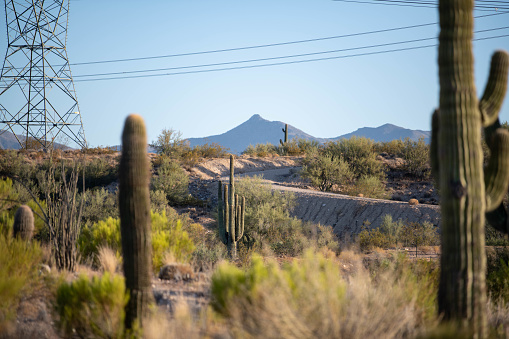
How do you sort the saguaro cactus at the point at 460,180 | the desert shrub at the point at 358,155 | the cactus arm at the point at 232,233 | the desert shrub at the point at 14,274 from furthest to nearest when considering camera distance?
the desert shrub at the point at 358,155 → the cactus arm at the point at 232,233 → the desert shrub at the point at 14,274 → the saguaro cactus at the point at 460,180

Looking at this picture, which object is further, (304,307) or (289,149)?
(289,149)

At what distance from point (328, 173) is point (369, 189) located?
3.89 meters

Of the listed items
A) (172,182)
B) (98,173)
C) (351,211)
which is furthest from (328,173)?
(98,173)

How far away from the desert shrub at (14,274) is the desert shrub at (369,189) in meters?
22.6

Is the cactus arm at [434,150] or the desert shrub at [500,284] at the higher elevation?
the cactus arm at [434,150]

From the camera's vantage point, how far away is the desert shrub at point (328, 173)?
31031mm

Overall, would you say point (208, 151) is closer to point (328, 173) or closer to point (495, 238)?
point (328, 173)

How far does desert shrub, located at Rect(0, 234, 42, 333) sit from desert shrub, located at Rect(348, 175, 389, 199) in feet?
74.2

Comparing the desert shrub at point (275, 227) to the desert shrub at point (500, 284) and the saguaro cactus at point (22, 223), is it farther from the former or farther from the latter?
the saguaro cactus at point (22, 223)

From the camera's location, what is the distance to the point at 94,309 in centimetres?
538

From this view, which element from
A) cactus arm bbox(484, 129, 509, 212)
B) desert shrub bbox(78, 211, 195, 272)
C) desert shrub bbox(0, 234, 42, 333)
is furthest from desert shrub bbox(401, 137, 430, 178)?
desert shrub bbox(0, 234, 42, 333)

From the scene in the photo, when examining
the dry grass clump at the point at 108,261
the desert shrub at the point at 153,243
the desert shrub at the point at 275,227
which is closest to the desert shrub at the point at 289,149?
the desert shrub at the point at 275,227

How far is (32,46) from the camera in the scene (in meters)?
34.1

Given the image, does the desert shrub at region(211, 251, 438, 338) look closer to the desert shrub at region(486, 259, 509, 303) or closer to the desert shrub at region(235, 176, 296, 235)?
the desert shrub at region(486, 259, 509, 303)
